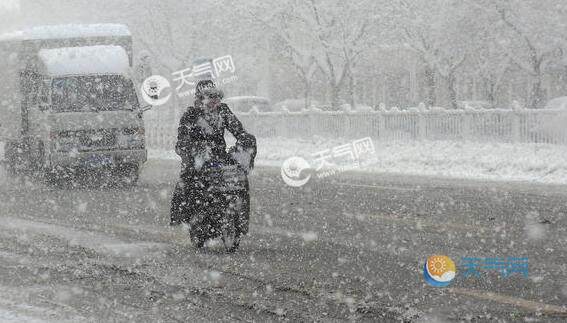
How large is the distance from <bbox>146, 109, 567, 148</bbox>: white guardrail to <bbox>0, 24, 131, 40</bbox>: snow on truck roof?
10650mm

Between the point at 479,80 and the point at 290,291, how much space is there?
51719 millimetres

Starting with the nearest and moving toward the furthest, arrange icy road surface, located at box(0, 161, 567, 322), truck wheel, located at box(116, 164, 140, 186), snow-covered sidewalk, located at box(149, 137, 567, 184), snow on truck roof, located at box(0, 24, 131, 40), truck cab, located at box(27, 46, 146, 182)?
icy road surface, located at box(0, 161, 567, 322) < truck cab, located at box(27, 46, 146, 182) < truck wheel, located at box(116, 164, 140, 186) < snow on truck roof, located at box(0, 24, 131, 40) < snow-covered sidewalk, located at box(149, 137, 567, 184)

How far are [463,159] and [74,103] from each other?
10.2 meters

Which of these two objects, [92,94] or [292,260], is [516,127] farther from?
[292,260]

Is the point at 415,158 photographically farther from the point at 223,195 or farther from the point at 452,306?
the point at 452,306

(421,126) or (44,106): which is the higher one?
(44,106)

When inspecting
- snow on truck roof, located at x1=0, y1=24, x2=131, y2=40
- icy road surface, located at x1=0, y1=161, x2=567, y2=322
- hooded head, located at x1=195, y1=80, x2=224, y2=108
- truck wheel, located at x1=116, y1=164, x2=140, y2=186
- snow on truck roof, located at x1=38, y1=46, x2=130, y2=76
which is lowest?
icy road surface, located at x1=0, y1=161, x2=567, y2=322

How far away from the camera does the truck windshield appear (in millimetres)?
18938

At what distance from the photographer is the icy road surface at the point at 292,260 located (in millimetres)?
6852

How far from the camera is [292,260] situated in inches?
359

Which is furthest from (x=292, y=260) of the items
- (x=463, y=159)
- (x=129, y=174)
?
(x=463, y=159)

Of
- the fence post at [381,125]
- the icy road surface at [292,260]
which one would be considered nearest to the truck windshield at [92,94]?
the icy road surface at [292,260]

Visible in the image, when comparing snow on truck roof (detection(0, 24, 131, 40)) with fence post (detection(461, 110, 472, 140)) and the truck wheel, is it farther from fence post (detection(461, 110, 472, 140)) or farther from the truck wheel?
fence post (detection(461, 110, 472, 140))

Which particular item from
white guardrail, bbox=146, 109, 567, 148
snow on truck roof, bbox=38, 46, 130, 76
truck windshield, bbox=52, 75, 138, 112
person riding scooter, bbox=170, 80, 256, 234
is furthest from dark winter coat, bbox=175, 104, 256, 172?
white guardrail, bbox=146, 109, 567, 148
